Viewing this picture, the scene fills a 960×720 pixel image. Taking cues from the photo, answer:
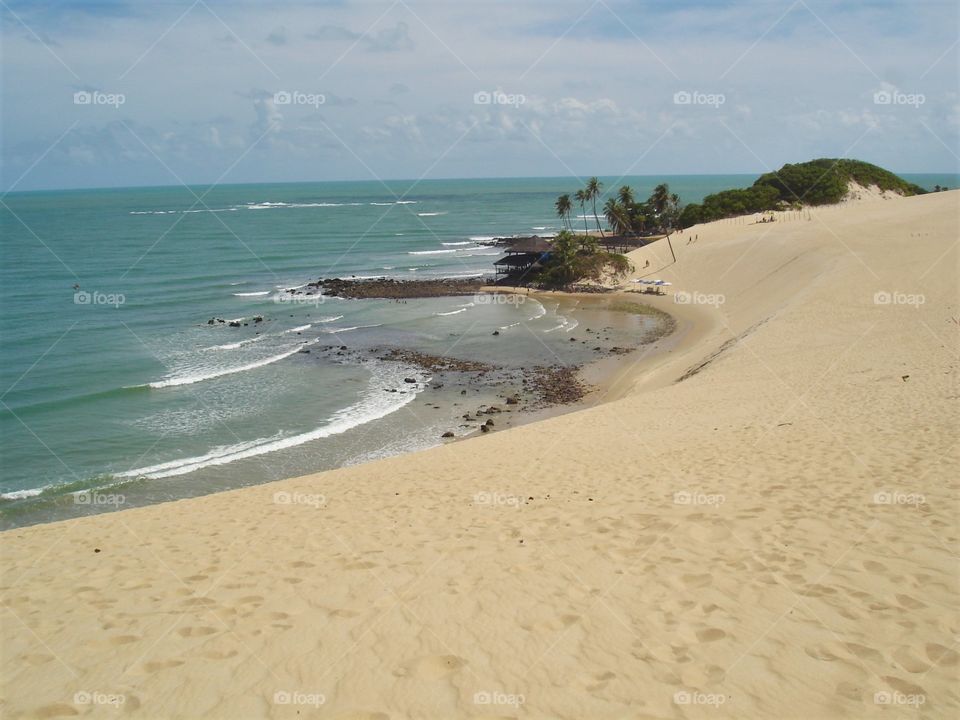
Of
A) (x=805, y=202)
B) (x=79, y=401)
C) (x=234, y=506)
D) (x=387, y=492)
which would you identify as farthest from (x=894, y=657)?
(x=805, y=202)

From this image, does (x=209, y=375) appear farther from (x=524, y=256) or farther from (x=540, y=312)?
(x=524, y=256)

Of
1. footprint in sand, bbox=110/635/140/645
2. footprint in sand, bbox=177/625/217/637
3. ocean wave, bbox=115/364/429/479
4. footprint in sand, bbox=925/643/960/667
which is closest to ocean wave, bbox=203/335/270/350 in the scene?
ocean wave, bbox=115/364/429/479

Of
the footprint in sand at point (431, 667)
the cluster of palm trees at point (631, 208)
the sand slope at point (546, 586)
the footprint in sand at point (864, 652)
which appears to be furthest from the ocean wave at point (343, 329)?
the footprint in sand at point (864, 652)

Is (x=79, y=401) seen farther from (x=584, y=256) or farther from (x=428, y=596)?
(x=584, y=256)

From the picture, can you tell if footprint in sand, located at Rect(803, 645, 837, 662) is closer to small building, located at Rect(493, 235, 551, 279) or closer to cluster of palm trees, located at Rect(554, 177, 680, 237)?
small building, located at Rect(493, 235, 551, 279)

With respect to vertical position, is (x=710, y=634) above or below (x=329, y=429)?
above

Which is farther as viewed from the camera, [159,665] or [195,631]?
[195,631]

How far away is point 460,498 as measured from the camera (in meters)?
10.8

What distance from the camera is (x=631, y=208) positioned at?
66.5 m

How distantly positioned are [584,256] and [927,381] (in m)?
38.5

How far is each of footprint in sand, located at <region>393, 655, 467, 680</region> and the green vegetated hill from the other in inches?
2816

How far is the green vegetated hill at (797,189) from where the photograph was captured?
70.8 metres

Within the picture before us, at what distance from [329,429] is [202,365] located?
37.0ft

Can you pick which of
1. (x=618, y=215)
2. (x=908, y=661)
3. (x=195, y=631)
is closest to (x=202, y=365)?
(x=195, y=631)
